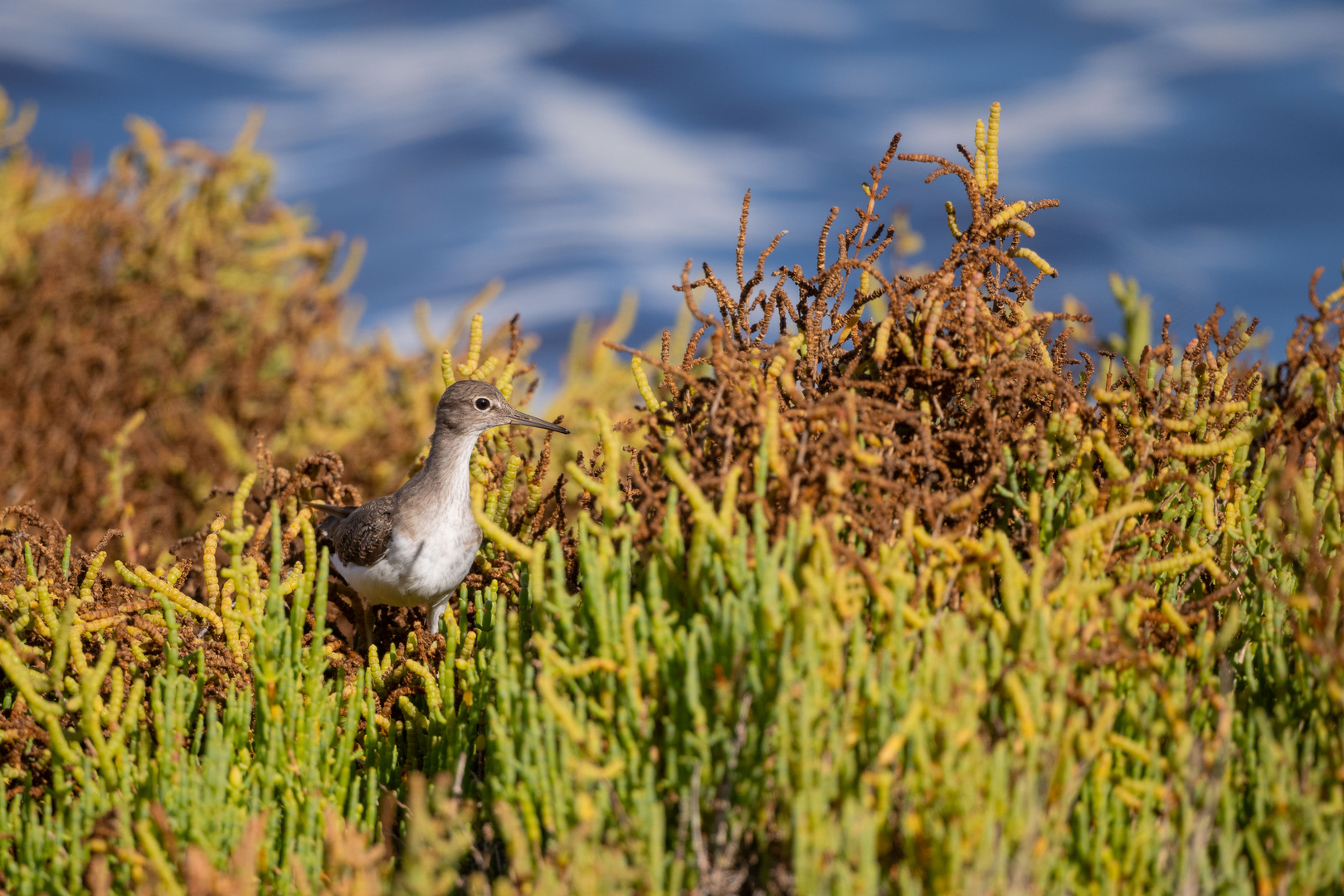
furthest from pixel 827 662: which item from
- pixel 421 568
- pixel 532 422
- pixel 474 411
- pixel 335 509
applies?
pixel 335 509

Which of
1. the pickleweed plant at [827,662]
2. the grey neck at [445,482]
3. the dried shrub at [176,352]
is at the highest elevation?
the dried shrub at [176,352]

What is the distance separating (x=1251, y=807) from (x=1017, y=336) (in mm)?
1451

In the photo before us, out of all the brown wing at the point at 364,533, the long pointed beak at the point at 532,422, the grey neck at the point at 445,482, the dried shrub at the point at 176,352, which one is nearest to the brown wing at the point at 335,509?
the brown wing at the point at 364,533

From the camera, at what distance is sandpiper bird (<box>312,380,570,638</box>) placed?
163 inches

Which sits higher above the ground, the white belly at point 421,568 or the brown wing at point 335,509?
the brown wing at point 335,509

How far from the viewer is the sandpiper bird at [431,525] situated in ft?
13.5

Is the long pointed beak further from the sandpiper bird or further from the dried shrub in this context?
the dried shrub

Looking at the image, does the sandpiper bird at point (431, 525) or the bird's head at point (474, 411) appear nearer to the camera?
the sandpiper bird at point (431, 525)

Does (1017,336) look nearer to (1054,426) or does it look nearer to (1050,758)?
(1054,426)

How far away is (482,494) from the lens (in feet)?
13.3

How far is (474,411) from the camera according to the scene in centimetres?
446

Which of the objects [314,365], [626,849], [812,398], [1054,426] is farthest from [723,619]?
[314,365]

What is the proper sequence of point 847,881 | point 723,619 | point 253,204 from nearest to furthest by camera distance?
point 847,881 → point 723,619 → point 253,204

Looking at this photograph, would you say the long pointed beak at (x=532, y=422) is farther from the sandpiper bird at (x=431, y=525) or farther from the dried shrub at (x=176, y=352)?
the dried shrub at (x=176, y=352)
